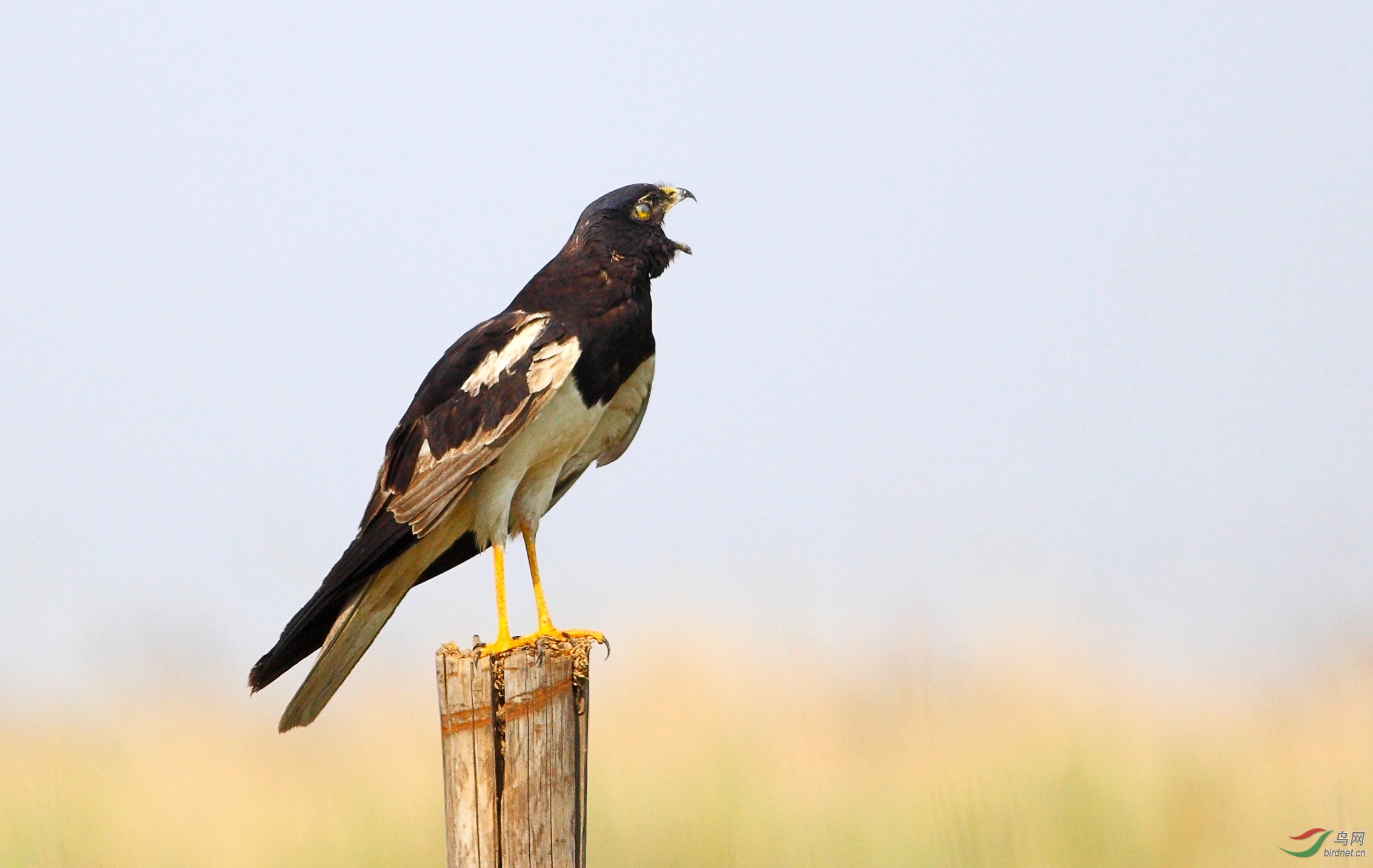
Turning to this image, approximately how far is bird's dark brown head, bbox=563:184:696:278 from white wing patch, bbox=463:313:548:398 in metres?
0.49

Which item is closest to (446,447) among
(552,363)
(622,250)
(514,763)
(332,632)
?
(552,363)

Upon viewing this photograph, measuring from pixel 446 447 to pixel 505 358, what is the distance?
0.37 m

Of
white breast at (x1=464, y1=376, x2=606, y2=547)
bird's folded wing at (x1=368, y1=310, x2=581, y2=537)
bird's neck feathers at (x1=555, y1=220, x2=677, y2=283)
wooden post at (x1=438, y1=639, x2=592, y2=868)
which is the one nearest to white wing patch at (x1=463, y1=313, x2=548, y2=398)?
bird's folded wing at (x1=368, y1=310, x2=581, y2=537)

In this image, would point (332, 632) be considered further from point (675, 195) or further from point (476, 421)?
Result: point (675, 195)

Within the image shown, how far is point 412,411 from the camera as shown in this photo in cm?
432

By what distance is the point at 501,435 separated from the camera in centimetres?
400

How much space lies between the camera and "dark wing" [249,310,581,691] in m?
3.93

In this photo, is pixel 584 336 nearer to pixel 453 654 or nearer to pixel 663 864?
pixel 453 654

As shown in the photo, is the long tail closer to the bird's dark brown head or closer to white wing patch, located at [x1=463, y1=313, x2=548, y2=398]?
white wing patch, located at [x1=463, y1=313, x2=548, y2=398]

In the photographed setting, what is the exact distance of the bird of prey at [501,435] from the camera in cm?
398

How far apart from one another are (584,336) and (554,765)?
5.18 feet

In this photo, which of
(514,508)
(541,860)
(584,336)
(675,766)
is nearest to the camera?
(541,860)

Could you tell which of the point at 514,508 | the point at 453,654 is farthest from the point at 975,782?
the point at 453,654

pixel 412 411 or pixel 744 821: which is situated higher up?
pixel 412 411
